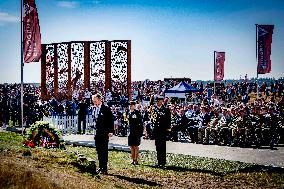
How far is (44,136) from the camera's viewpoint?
46.1ft

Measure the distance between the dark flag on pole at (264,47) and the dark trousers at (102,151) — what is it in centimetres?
1399

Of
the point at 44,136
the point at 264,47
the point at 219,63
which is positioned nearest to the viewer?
the point at 44,136

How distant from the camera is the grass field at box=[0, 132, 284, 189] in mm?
7617

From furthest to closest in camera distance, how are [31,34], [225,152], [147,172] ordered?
[31,34] → [225,152] → [147,172]

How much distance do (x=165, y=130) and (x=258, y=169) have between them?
3.04 m

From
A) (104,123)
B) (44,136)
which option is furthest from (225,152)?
(44,136)

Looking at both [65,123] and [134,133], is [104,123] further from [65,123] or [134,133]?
[65,123]

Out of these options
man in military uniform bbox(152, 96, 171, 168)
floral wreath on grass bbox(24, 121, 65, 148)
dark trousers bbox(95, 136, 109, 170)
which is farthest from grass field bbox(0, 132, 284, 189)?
floral wreath on grass bbox(24, 121, 65, 148)

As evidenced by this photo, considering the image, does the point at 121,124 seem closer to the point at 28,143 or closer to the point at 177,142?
the point at 177,142

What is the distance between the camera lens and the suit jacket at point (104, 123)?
35.6ft

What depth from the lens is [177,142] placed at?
17766mm

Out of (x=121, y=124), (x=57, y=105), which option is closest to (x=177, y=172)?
(x=121, y=124)

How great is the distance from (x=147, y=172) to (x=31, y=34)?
33.2 feet

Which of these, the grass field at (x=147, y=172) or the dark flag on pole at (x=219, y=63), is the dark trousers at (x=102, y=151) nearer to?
the grass field at (x=147, y=172)
